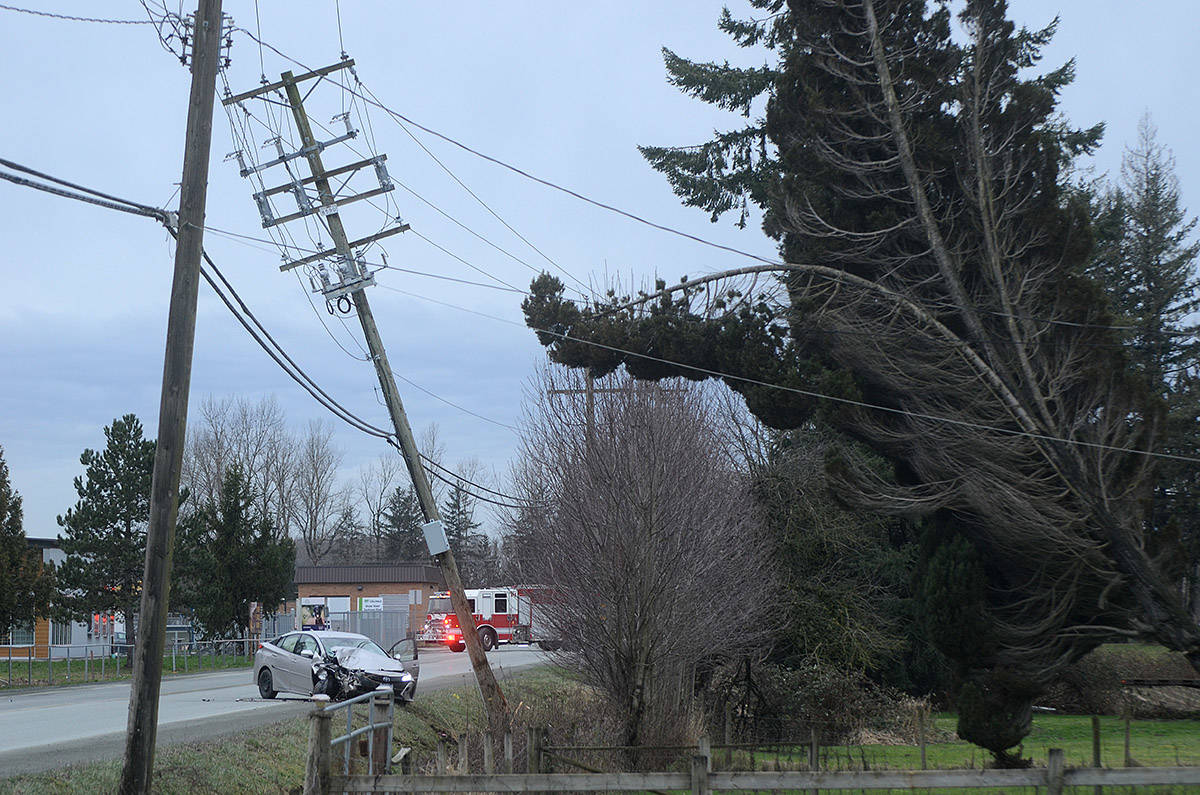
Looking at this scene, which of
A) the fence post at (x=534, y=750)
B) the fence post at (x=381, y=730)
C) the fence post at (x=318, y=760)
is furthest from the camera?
the fence post at (x=534, y=750)

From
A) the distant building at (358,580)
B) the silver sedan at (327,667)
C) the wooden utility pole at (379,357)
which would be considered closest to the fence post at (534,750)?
the wooden utility pole at (379,357)

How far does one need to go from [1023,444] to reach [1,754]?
1371 centimetres

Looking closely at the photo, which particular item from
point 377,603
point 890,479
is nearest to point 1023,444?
point 890,479

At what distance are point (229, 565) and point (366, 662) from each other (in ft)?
71.8

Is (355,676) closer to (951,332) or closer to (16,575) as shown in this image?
(951,332)

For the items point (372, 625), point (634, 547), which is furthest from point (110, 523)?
point (634, 547)

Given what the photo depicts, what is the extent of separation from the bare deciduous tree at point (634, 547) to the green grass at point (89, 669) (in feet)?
66.2

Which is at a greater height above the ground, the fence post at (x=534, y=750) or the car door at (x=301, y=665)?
the fence post at (x=534, y=750)

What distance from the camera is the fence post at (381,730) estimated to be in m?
12.2

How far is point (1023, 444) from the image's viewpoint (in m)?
14.6

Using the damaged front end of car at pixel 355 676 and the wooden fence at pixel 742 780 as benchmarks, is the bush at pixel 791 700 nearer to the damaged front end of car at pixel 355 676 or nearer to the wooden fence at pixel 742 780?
the damaged front end of car at pixel 355 676

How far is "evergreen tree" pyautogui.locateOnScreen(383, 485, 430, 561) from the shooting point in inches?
3775

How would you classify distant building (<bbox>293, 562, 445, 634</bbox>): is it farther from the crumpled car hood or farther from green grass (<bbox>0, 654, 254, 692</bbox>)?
the crumpled car hood

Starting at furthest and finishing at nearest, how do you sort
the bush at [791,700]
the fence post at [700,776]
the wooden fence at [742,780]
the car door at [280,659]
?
the car door at [280,659] < the bush at [791,700] < the fence post at [700,776] < the wooden fence at [742,780]
